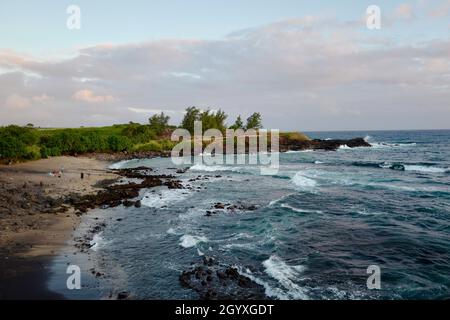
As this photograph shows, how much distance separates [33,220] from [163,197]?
1553 centimetres

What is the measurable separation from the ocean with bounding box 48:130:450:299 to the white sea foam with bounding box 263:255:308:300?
0.05m

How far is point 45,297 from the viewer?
16.9m

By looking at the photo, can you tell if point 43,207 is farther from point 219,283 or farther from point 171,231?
point 219,283

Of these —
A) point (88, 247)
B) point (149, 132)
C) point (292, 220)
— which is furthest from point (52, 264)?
point (149, 132)

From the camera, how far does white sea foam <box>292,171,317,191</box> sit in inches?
1945

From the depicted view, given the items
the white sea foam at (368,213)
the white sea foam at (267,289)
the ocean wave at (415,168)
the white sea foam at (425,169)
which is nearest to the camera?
the white sea foam at (267,289)

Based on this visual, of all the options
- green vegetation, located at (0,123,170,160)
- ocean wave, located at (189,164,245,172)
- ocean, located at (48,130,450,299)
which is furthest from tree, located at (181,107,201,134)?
ocean, located at (48,130,450,299)

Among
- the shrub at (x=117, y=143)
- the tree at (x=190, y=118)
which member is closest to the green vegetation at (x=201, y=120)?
the tree at (x=190, y=118)

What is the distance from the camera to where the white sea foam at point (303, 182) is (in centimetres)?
4941

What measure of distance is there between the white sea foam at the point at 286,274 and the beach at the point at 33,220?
10826 millimetres

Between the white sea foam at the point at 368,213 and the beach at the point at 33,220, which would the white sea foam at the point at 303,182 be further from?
the beach at the point at 33,220

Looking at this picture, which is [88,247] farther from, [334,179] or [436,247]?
[334,179]

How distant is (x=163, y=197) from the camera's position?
→ 1671 inches

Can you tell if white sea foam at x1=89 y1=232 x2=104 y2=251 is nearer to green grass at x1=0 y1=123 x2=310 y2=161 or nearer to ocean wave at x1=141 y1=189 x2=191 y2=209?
ocean wave at x1=141 y1=189 x2=191 y2=209
